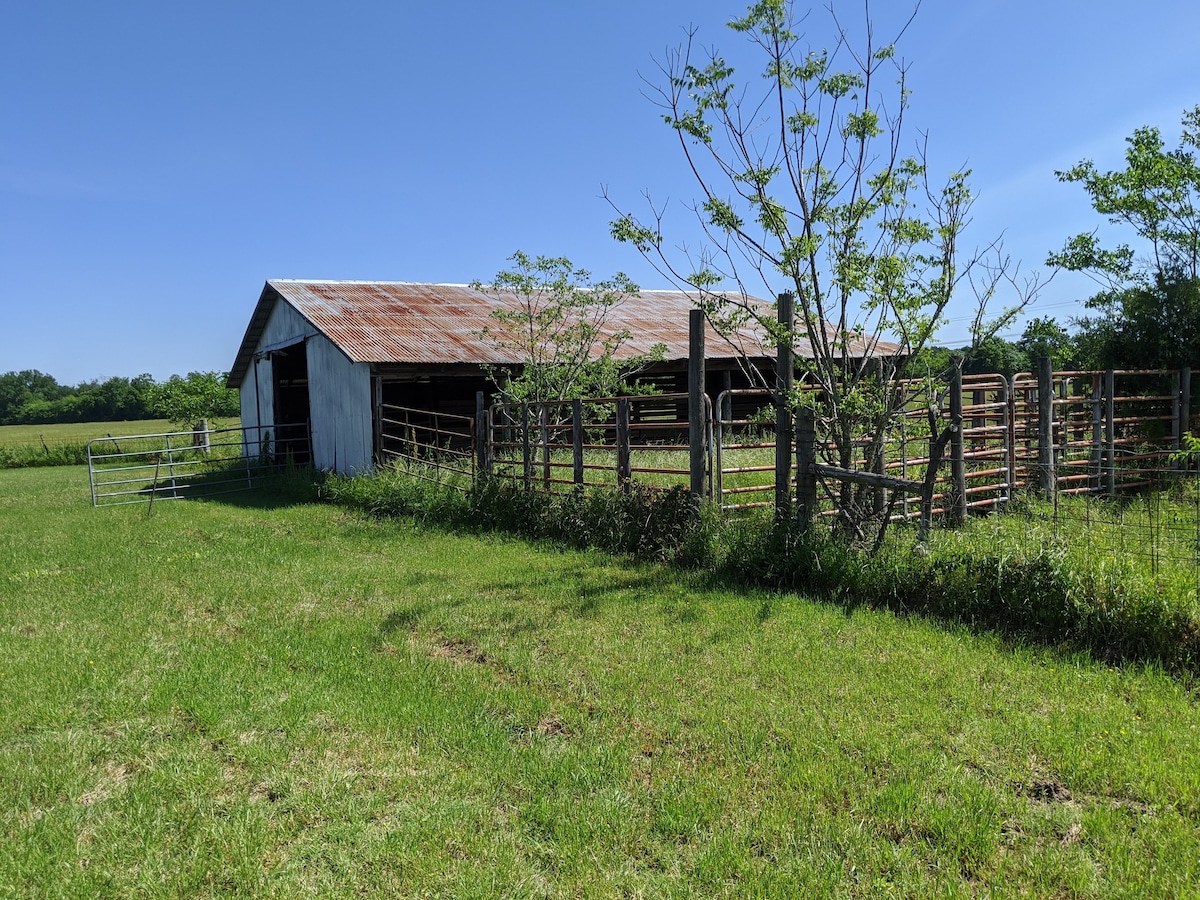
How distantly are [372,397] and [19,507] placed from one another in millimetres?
7617

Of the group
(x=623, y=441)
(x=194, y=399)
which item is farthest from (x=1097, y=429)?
(x=194, y=399)

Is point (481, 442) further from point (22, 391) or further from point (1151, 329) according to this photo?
point (22, 391)

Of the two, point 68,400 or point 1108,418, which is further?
point 68,400

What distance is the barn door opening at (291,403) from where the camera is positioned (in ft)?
64.8

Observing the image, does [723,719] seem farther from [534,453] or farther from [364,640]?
[534,453]

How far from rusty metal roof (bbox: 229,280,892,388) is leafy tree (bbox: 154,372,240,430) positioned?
6.90 metres

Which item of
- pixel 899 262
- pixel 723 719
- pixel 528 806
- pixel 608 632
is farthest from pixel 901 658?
pixel 899 262

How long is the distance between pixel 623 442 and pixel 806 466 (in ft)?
8.37

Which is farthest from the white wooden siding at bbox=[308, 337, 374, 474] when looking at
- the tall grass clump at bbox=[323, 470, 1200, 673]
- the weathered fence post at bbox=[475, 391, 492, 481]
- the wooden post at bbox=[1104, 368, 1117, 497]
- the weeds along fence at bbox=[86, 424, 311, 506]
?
the wooden post at bbox=[1104, 368, 1117, 497]

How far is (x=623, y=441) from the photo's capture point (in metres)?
9.80

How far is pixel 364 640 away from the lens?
20.9 feet

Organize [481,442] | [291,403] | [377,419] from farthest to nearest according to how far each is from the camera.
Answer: [291,403] < [377,419] < [481,442]

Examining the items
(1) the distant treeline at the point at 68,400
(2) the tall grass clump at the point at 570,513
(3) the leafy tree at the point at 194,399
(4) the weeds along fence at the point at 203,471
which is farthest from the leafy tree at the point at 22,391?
(2) the tall grass clump at the point at 570,513

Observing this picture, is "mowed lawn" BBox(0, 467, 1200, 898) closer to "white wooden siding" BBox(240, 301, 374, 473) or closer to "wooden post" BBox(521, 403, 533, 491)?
"wooden post" BBox(521, 403, 533, 491)
